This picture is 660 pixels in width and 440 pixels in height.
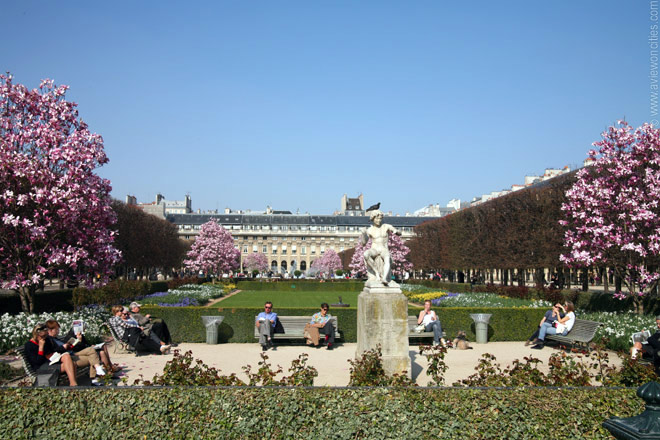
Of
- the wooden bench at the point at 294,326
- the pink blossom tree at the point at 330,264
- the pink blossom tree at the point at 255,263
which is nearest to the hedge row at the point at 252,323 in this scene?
the wooden bench at the point at 294,326

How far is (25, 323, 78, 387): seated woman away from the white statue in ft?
14.4

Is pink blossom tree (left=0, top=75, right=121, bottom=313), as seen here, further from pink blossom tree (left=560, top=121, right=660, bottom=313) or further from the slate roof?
the slate roof

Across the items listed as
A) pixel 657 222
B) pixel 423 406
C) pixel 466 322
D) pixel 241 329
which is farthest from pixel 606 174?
pixel 423 406

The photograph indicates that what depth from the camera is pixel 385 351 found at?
25.6ft

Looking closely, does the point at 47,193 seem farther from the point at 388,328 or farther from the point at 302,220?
the point at 302,220

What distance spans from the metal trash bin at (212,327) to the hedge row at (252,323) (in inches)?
10.5

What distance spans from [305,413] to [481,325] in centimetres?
925

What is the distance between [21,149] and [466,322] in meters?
12.6

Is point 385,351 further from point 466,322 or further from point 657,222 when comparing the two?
point 657,222

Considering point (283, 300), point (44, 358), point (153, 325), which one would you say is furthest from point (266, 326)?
point (283, 300)

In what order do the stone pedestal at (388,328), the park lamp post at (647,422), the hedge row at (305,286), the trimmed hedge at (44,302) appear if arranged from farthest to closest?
1. the hedge row at (305,286)
2. the trimmed hedge at (44,302)
3. the stone pedestal at (388,328)
4. the park lamp post at (647,422)

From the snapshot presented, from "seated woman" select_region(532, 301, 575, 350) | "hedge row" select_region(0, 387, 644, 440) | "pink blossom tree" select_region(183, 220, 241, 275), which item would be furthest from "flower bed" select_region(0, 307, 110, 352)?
"pink blossom tree" select_region(183, 220, 241, 275)

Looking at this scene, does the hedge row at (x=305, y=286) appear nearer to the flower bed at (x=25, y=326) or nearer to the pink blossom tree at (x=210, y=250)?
the pink blossom tree at (x=210, y=250)

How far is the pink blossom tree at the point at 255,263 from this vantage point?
8719 cm
